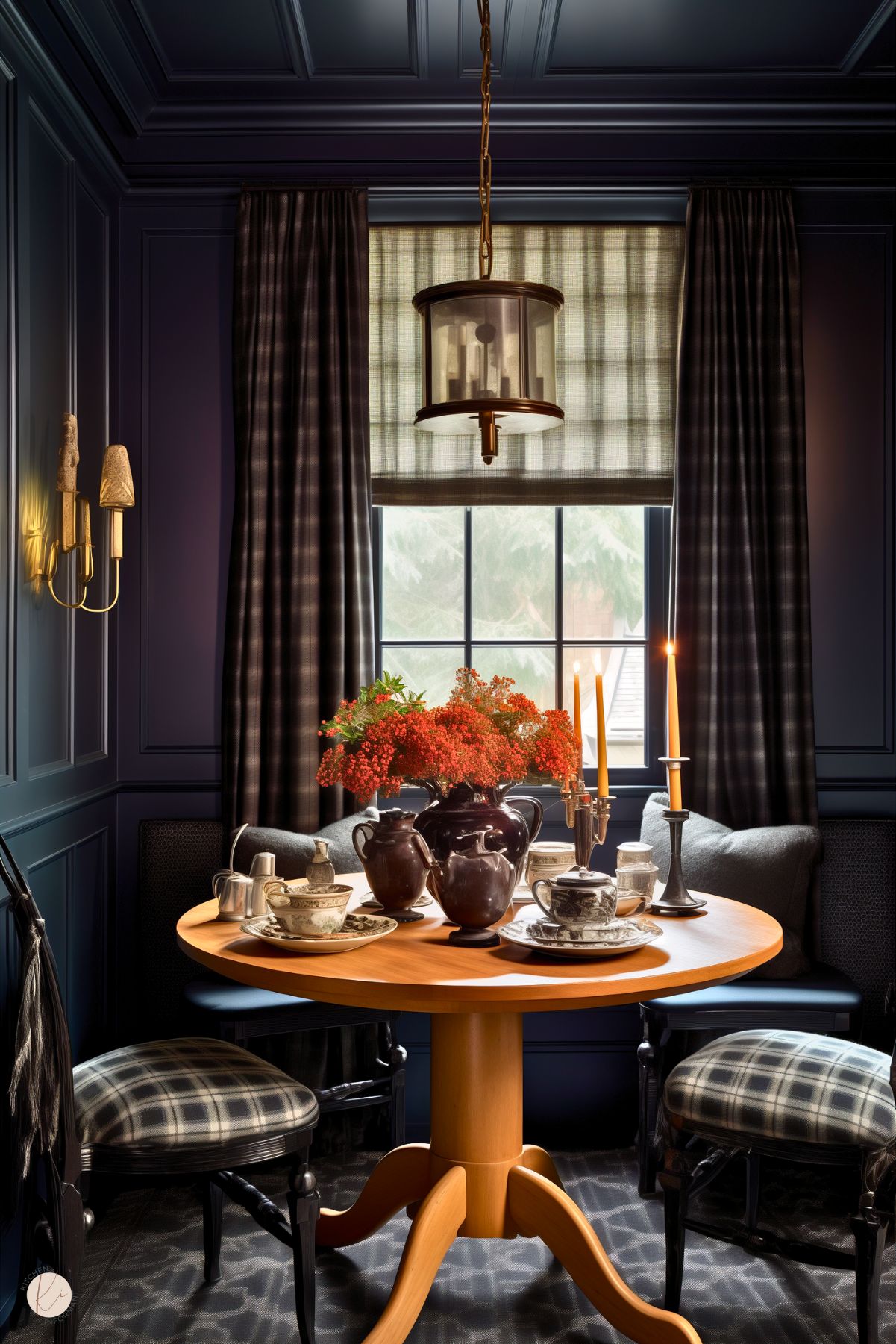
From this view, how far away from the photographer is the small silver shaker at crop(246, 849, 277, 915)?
7.82 feet

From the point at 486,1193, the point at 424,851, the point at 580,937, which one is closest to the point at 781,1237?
the point at 486,1193

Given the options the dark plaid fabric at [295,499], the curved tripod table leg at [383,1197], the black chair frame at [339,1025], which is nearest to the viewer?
the curved tripod table leg at [383,1197]

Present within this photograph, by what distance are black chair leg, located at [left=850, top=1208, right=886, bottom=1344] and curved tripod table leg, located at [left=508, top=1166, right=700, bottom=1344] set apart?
312 millimetres

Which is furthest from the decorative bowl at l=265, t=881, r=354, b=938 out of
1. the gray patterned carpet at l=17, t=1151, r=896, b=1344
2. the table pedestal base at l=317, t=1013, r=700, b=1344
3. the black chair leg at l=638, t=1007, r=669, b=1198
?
the black chair leg at l=638, t=1007, r=669, b=1198

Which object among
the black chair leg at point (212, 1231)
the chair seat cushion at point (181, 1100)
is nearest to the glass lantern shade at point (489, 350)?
the chair seat cushion at point (181, 1100)

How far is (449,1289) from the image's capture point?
2.56 meters

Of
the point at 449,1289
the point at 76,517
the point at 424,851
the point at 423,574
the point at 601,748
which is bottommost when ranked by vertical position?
the point at 449,1289

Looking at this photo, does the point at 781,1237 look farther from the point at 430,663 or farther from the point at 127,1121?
the point at 430,663

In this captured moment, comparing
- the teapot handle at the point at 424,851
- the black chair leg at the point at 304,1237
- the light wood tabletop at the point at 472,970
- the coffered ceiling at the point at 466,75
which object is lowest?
the black chair leg at the point at 304,1237

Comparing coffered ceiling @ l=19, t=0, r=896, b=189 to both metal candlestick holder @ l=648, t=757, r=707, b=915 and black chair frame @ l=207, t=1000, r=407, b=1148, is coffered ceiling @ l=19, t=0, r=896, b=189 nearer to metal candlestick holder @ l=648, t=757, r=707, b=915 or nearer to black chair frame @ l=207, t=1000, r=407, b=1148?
metal candlestick holder @ l=648, t=757, r=707, b=915

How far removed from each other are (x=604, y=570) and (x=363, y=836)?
71.4 inches

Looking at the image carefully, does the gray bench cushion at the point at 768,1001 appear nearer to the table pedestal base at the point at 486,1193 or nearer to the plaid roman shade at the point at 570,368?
the table pedestal base at the point at 486,1193

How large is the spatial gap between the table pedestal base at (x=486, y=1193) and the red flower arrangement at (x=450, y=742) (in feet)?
1.66

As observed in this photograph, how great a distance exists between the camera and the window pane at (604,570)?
3854mm
